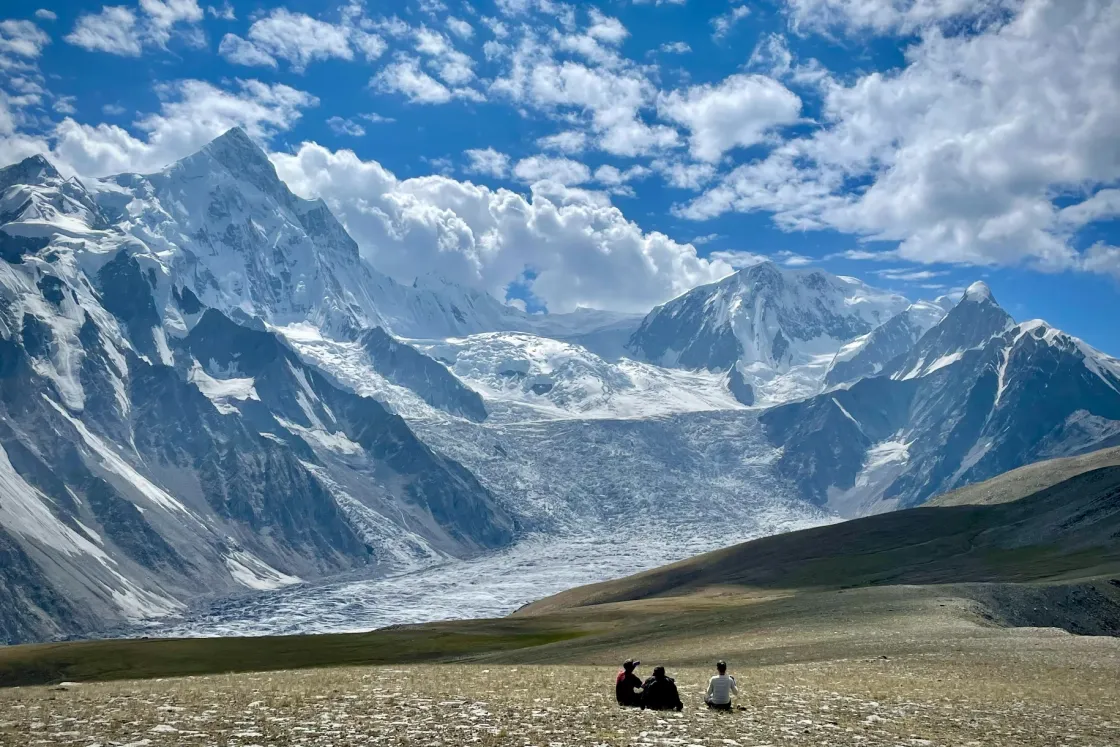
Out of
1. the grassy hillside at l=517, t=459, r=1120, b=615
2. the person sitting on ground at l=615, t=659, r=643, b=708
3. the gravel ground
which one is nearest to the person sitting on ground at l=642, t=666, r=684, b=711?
the person sitting on ground at l=615, t=659, r=643, b=708

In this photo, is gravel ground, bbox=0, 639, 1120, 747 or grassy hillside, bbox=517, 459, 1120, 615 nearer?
gravel ground, bbox=0, 639, 1120, 747

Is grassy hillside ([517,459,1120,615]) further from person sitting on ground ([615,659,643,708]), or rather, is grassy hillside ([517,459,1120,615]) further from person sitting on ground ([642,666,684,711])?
person sitting on ground ([642,666,684,711])

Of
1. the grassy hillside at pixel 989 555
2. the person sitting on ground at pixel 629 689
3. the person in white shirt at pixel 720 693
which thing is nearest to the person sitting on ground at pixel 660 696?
the person sitting on ground at pixel 629 689

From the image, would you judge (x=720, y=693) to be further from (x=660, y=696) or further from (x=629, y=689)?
(x=629, y=689)

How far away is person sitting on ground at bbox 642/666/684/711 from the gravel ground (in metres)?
0.45

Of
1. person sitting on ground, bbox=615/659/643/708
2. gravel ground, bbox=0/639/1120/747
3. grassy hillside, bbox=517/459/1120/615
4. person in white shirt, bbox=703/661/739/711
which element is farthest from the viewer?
grassy hillside, bbox=517/459/1120/615

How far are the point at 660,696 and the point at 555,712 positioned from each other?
339cm

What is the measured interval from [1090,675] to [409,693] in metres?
28.3

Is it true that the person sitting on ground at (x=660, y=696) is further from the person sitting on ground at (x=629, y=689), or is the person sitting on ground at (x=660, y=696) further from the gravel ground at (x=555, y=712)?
the gravel ground at (x=555, y=712)

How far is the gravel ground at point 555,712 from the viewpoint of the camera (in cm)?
2591

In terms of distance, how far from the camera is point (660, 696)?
31.2 m

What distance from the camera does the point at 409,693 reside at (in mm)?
34000

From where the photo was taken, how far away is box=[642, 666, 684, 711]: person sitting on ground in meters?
31.1

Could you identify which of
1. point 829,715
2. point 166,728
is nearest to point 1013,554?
point 829,715
